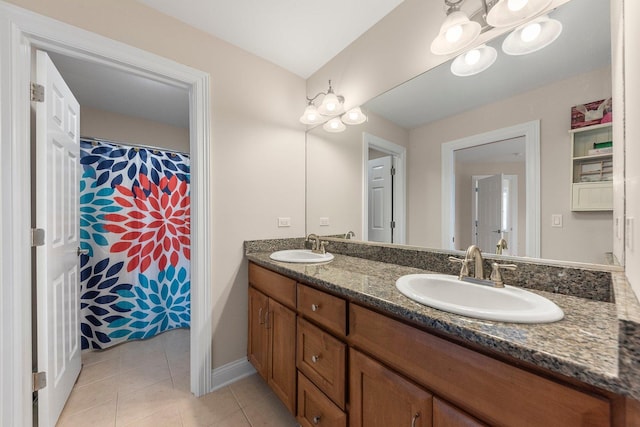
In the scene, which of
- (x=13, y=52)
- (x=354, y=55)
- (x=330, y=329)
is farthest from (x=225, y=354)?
(x=354, y=55)

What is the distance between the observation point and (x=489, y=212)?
3.73 ft

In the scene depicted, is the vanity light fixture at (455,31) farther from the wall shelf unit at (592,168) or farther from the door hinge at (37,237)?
the door hinge at (37,237)

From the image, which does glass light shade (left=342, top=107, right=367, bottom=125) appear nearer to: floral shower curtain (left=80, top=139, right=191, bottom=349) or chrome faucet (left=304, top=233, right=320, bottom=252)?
chrome faucet (left=304, top=233, right=320, bottom=252)

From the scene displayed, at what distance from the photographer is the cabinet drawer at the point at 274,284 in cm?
129

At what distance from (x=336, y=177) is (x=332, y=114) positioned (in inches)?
18.8

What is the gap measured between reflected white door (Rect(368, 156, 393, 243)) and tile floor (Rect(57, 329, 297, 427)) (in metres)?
1.18

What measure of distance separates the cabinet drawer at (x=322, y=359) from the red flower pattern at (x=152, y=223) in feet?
6.46

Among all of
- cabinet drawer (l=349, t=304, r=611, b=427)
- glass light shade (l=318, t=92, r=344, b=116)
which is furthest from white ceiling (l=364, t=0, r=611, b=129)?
cabinet drawer (l=349, t=304, r=611, b=427)

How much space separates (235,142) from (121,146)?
137 cm

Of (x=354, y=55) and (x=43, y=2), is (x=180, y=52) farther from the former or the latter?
(x=354, y=55)

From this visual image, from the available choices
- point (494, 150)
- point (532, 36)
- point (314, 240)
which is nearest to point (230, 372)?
point (314, 240)

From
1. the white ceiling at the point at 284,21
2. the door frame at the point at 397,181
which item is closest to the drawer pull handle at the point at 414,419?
the door frame at the point at 397,181

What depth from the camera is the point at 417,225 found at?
1.39 metres

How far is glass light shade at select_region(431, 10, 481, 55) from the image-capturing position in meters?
1.08
